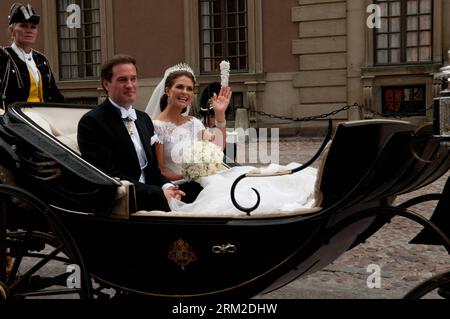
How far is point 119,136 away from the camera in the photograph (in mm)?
2977

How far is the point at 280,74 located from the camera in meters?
15.7

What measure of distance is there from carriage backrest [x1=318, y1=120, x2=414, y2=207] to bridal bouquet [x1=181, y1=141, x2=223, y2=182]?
3.30ft

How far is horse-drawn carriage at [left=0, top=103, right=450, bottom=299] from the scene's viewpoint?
2.28 meters

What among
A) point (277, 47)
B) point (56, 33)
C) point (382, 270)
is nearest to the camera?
point (382, 270)

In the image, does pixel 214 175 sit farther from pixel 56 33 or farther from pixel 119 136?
pixel 56 33

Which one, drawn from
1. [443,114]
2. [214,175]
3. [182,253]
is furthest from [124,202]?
[443,114]

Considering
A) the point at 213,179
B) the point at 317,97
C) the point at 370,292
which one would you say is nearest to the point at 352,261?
the point at 370,292

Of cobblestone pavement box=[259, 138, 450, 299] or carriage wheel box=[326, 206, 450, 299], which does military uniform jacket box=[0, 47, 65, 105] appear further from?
carriage wheel box=[326, 206, 450, 299]

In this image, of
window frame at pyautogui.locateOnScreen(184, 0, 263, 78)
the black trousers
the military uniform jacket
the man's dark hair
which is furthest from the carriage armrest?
window frame at pyautogui.locateOnScreen(184, 0, 263, 78)

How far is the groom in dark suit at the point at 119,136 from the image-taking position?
9.28 feet

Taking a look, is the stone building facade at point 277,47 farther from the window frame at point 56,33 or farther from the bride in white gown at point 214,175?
the bride in white gown at point 214,175

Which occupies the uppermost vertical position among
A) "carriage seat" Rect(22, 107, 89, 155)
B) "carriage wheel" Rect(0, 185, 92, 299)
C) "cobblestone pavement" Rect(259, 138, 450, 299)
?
"carriage seat" Rect(22, 107, 89, 155)

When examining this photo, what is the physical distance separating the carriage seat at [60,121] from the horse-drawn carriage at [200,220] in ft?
0.86

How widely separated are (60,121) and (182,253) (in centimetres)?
139
